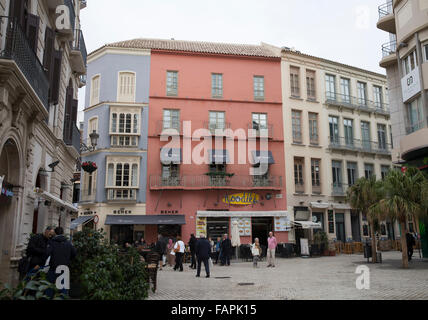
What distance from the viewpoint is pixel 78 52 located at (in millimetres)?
16953

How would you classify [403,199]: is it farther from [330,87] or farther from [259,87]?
[330,87]

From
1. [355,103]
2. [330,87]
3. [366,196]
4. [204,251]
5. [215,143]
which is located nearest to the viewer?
[204,251]

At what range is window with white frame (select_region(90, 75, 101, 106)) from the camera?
97.6ft

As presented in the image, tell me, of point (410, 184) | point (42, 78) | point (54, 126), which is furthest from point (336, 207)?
point (42, 78)

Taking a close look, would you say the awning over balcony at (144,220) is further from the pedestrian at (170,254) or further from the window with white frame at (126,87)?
the window with white frame at (126,87)

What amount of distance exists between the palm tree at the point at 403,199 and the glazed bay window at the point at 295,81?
1662cm

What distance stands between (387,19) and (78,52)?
17097 mm

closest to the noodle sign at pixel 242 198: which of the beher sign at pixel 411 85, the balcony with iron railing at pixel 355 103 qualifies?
the balcony with iron railing at pixel 355 103

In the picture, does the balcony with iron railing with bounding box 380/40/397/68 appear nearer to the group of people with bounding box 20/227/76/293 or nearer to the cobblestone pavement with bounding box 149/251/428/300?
the cobblestone pavement with bounding box 149/251/428/300

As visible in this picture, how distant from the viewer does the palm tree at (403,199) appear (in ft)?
52.3

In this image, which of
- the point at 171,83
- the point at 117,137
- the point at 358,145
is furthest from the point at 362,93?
the point at 117,137

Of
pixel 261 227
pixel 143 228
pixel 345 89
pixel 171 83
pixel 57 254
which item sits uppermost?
pixel 345 89

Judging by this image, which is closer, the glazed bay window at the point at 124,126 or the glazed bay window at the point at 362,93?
the glazed bay window at the point at 124,126
